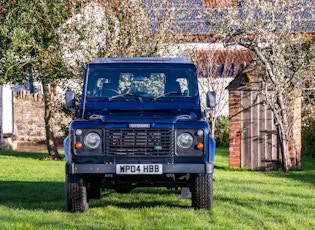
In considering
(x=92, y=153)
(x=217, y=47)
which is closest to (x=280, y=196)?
(x=92, y=153)

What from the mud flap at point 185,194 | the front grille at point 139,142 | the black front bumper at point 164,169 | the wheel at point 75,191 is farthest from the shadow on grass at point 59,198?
the front grille at point 139,142

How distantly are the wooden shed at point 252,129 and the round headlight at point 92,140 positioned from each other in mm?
10646

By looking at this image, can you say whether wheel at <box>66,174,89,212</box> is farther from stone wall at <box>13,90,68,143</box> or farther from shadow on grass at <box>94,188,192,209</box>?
stone wall at <box>13,90,68,143</box>

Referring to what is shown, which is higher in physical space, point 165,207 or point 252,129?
point 252,129

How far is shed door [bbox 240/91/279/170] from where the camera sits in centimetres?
2164

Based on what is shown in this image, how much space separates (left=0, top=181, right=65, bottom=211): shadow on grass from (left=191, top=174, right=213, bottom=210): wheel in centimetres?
193

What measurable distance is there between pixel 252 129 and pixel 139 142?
10599 mm

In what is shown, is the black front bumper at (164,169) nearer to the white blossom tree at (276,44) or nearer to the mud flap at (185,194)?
the mud flap at (185,194)

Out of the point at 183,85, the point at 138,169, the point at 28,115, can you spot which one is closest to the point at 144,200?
the point at 183,85

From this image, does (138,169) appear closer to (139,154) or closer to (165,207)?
(139,154)

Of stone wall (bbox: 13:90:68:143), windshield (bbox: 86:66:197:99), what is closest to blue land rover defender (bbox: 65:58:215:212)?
windshield (bbox: 86:66:197:99)

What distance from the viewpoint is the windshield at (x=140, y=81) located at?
12.7 m

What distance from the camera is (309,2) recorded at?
67.9 ft

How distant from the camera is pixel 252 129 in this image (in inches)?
855
